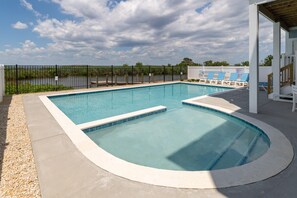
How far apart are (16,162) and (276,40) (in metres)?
9.51

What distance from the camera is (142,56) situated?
Answer: 82.4 ft

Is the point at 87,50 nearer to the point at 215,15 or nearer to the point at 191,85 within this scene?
the point at 191,85

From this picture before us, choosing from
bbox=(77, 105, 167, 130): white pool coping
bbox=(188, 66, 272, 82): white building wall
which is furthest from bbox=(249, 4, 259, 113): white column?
bbox=(188, 66, 272, 82): white building wall

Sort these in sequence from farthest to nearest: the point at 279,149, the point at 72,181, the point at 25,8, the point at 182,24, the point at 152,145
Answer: the point at 182,24
the point at 25,8
the point at 152,145
the point at 279,149
the point at 72,181

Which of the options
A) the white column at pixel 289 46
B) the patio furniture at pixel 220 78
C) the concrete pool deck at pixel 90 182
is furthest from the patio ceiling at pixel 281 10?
the patio furniture at pixel 220 78

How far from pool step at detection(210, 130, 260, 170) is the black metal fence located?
11417 millimetres

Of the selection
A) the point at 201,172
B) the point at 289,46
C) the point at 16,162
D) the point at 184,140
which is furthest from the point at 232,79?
the point at 16,162

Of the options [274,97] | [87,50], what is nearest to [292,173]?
[274,97]

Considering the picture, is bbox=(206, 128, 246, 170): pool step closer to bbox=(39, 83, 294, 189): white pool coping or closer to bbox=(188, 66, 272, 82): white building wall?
bbox=(39, 83, 294, 189): white pool coping

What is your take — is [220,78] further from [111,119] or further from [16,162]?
[16,162]

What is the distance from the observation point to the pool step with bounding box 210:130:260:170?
364 centimetres

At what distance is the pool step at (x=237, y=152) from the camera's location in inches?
143

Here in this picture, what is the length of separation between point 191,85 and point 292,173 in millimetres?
14328

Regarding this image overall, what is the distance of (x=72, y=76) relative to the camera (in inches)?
549
